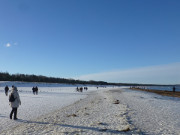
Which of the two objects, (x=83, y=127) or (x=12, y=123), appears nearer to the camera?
(x=83, y=127)

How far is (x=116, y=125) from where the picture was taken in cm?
925

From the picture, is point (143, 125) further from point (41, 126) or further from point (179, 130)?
point (41, 126)

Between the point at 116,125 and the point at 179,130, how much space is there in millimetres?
2957

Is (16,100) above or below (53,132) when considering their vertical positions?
above

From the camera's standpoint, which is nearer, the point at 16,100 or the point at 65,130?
the point at 65,130

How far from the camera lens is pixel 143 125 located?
9.40m

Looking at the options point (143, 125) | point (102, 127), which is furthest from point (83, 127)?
point (143, 125)

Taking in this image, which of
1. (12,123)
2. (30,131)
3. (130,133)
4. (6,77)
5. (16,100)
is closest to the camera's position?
(130,133)

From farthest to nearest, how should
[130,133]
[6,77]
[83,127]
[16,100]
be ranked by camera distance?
[6,77] < [16,100] < [83,127] < [130,133]

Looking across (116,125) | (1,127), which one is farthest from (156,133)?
(1,127)

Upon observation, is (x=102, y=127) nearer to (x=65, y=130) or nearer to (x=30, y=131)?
(x=65, y=130)

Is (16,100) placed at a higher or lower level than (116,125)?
higher

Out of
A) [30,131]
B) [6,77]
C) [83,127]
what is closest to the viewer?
[30,131]

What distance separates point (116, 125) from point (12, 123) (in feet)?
19.0
